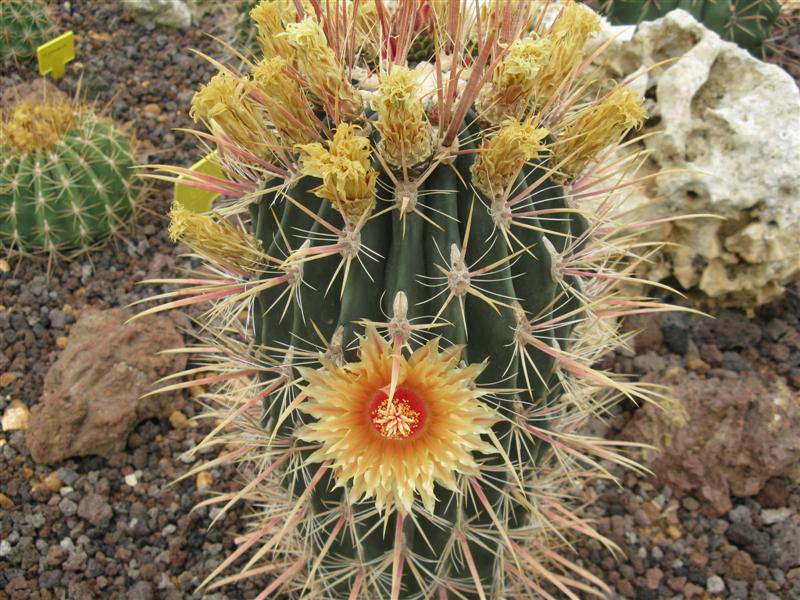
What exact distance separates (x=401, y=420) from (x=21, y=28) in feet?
9.69

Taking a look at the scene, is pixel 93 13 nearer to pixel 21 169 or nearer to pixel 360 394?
pixel 21 169

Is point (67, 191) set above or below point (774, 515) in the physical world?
above

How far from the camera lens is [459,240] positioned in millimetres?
1091

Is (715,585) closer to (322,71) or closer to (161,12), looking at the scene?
(322,71)

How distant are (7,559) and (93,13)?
103 inches

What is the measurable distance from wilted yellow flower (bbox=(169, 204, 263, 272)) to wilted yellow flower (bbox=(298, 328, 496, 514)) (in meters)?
0.23

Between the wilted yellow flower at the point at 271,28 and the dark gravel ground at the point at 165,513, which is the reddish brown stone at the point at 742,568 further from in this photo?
the wilted yellow flower at the point at 271,28

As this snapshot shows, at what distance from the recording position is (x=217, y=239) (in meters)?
1.15

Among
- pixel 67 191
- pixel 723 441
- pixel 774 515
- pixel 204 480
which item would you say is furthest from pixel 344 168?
pixel 67 191

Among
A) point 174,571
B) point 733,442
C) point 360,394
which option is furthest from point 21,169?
point 733,442

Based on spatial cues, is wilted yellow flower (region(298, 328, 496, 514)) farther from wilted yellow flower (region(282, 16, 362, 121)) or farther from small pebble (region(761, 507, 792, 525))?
small pebble (region(761, 507, 792, 525))

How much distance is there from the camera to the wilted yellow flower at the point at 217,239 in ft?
3.75

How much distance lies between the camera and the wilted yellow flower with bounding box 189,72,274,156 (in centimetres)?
111

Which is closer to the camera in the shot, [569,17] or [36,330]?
[569,17]
